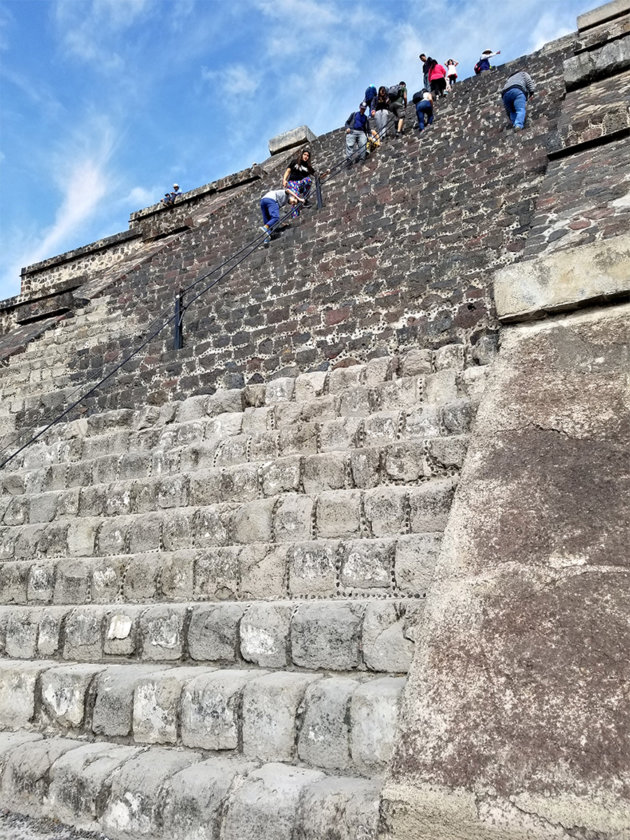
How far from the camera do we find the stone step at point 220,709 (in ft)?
7.84

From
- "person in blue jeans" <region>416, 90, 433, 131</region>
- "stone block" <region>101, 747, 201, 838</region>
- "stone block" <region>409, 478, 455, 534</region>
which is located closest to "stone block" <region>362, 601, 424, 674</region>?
"stone block" <region>409, 478, 455, 534</region>

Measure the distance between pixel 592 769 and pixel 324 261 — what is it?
22.5ft

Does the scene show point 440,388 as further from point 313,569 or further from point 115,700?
point 115,700

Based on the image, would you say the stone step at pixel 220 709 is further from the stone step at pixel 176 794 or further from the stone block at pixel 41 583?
the stone block at pixel 41 583

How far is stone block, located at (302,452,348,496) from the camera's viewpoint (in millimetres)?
3805

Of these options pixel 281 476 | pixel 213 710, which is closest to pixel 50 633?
pixel 213 710

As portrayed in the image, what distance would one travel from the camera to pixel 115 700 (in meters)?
3.12

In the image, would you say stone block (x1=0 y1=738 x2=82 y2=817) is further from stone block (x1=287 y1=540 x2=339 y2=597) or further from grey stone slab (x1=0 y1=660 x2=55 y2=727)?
stone block (x1=287 y1=540 x2=339 y2=597)

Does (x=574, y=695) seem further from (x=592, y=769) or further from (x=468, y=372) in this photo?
(x=468, y=372)

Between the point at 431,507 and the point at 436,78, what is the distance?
10315mm

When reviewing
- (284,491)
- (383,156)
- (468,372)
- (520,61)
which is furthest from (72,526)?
(520,61)

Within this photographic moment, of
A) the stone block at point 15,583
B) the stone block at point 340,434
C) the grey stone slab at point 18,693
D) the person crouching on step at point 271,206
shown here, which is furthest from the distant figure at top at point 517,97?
the grey stone slab at point 18,693

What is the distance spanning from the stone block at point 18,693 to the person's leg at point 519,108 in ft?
26.1

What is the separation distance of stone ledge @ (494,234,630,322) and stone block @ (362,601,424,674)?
1465 mm
